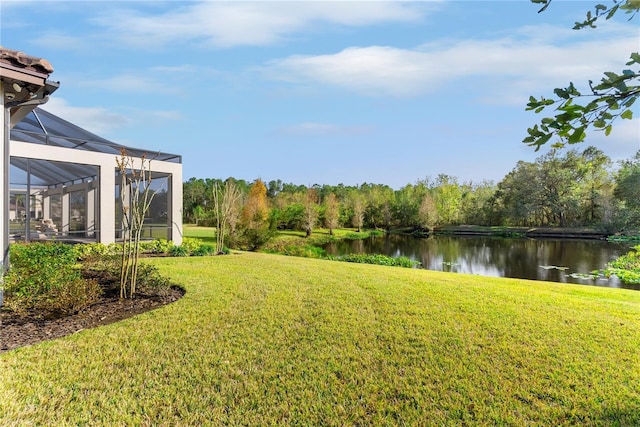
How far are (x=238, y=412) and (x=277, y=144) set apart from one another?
12.8 metres

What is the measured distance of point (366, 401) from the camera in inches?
107

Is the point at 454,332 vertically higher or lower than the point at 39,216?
lower

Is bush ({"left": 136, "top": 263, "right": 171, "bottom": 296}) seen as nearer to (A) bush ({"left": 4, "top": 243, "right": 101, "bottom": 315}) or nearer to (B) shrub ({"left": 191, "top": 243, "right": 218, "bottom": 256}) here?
(A) bush ({"left": 4, "top": 243, "right": 101, "bottom": 315})

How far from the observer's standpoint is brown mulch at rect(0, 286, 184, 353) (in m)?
3.82

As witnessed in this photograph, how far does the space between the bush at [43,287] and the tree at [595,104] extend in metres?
5.42

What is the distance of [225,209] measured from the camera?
13180 mm

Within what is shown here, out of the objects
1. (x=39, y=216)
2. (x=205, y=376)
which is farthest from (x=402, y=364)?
(x=39, y=216)

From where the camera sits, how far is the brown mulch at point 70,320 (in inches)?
150

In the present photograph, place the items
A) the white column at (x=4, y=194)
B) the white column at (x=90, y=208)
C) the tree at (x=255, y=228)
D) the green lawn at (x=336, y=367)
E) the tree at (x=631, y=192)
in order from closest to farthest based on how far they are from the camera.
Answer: the green lawn at (x=336, y=367) < the white column at (x=4, y=194) < the white column at (x=90, y=208) < the tree at (x=255, y=228) < the tree at (x=631, y=192)

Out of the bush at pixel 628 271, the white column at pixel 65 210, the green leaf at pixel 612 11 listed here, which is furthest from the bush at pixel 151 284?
the bush at pixel 628 271

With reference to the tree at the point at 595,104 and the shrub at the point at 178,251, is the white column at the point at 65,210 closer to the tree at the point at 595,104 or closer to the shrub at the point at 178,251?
the shrub at the point at 178,251

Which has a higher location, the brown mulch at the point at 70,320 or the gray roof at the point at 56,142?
the gray roof at the point at 56,142

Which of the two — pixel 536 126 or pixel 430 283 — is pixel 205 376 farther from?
pixel 430 283

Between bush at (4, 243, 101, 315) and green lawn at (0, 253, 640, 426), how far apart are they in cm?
89
